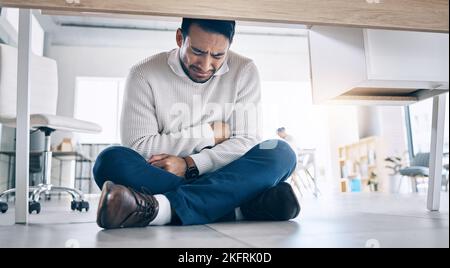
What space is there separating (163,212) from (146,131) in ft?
0.82

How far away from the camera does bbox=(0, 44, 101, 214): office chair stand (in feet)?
6.73

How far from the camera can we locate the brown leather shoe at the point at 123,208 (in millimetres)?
752

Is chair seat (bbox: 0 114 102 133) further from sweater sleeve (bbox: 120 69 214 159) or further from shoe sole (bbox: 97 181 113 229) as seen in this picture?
shoe sole (bbox: 97 181 113 229)

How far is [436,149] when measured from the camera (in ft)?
4.18

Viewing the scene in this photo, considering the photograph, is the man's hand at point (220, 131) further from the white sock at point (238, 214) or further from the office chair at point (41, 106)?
the office chair at point (41, 106)

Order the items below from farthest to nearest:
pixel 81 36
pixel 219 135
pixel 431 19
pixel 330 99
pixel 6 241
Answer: pixel 81 36 → pixel 330 99 → pixel 219 135 → pixel 431 19 → pixel 6 241

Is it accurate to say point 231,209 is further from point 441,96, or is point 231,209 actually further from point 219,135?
point 441,96

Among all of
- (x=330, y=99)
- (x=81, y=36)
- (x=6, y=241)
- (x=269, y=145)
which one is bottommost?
(x=6, y=241)

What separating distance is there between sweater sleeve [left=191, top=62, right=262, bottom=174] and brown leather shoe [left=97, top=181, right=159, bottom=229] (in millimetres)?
214

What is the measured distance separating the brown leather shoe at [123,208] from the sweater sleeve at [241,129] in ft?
0.70

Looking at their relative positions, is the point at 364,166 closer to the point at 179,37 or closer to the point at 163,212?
the point at 179,37
